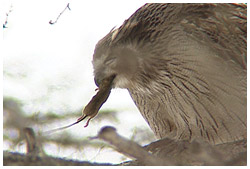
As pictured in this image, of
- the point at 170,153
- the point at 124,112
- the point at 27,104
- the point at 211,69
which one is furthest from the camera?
the point at 124,112

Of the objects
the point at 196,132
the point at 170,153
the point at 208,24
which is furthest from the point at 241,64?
the point at 170,153

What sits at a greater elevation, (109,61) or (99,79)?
(109,61)

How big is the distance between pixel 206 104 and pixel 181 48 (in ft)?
2.17

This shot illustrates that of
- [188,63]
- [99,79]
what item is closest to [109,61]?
[99,79]

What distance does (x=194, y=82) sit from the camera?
4.94 meters

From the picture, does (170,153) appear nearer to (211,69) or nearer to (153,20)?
(211,69)

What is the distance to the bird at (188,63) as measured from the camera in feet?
16.2

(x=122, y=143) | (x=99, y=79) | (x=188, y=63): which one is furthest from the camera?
(x=99, y=79)

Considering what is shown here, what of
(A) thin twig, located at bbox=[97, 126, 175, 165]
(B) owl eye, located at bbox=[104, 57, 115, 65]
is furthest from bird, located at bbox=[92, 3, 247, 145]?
(A) thin twig, located at bbox=[97, 126, 175, 165]

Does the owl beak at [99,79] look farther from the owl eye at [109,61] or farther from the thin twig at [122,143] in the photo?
the thin twig at [122,143]

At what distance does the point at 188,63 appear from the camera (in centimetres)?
495

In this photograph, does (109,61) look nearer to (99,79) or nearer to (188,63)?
(99,79)

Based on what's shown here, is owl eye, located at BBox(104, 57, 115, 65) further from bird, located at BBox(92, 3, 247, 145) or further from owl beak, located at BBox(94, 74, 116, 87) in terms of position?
owl beak, located at BBox(94, 74, 116, 87)

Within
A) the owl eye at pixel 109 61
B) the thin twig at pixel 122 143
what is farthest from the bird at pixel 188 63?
the thin twig at pixel 122 143
